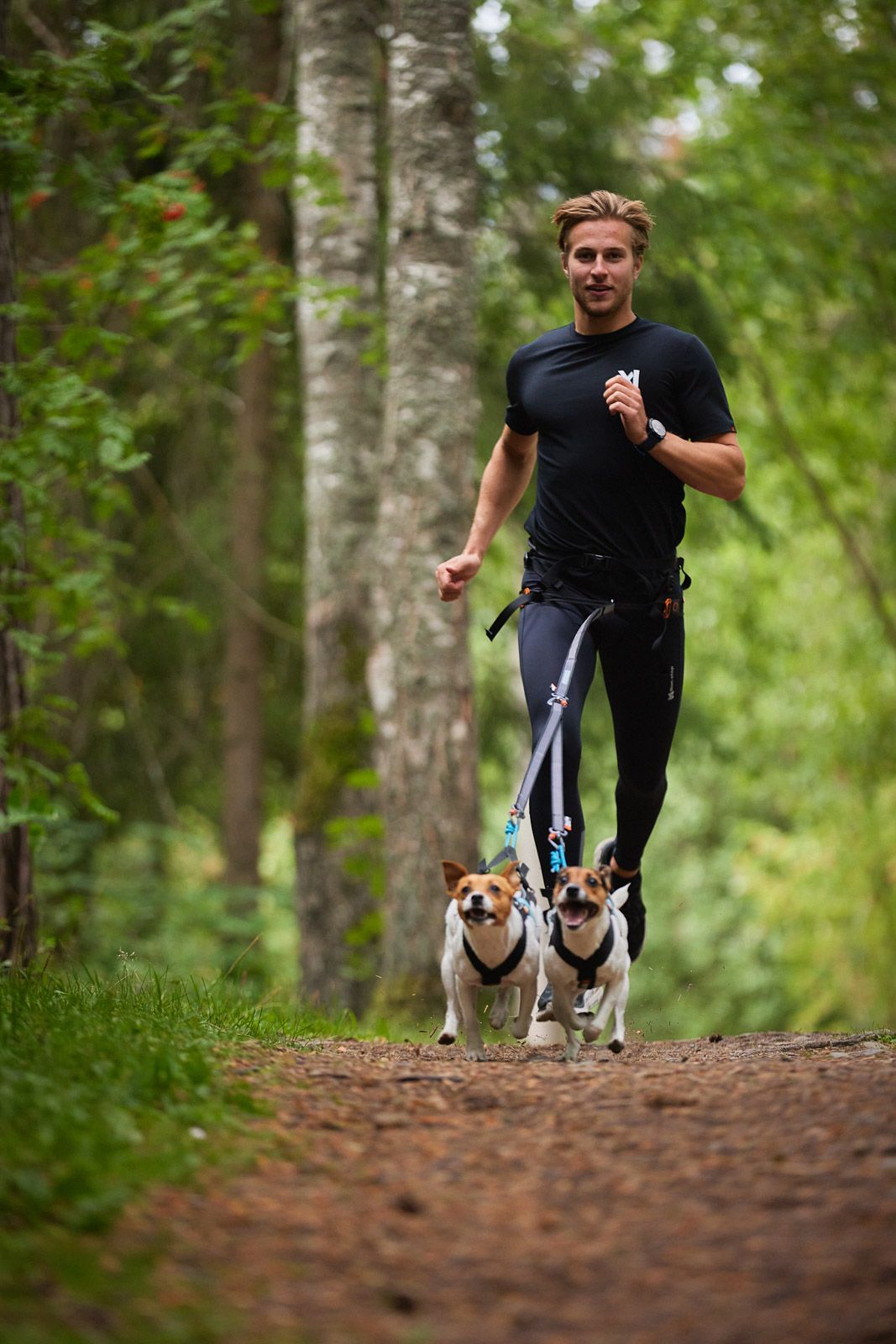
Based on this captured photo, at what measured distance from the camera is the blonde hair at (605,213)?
4992 millimetres

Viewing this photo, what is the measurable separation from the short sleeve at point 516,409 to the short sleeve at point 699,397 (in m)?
0.55

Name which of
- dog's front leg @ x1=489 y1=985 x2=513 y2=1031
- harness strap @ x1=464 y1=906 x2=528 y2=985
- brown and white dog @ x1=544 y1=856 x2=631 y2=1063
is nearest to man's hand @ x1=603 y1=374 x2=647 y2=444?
brown and white dog @ x1=544 y1=856 x2=631 y2=1063

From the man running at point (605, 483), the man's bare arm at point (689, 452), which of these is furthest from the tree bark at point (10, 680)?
the man's bare arm at point (689, 452)

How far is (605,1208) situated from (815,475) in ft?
48.9

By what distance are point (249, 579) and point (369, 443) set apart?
3523 mm

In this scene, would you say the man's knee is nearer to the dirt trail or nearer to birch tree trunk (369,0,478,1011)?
the dirt trail

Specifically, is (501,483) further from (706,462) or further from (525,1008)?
(525,1008)

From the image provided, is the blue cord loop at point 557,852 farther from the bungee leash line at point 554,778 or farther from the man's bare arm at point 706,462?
the man's bare arm at point 706,462

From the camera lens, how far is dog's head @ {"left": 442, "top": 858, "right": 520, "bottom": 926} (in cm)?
433

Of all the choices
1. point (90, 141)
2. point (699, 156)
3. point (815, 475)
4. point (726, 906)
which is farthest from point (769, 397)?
point (726, 906)

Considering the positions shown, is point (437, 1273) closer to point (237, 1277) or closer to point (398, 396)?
point (237, 1277)

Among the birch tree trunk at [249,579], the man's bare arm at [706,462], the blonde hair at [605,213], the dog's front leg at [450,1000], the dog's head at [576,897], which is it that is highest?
the blonde hair at [605,213]

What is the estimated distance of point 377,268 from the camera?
11523mm

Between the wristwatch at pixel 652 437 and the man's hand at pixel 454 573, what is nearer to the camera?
the wristwatch at pixel 652 437
